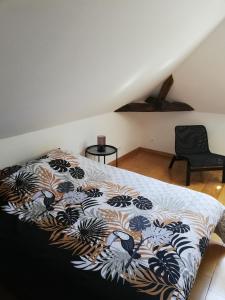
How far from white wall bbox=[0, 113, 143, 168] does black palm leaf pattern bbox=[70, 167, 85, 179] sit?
0.59m

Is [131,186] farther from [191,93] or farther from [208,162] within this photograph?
[191,93]

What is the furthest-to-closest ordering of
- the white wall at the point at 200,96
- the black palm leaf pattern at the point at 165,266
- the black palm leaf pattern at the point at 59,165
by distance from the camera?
the white wall at the point at 200,96 → the black palm leaf pattern at the point at 59,165 → the black palm leaf pattern at the point at 165,266

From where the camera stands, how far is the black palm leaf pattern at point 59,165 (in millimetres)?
2213

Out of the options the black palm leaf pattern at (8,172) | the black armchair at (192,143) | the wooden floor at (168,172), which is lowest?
the wooden floor at (168,172)

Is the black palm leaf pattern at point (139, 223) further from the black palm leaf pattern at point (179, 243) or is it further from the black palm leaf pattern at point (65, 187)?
the black palm leaf pattern at point (65, 187)

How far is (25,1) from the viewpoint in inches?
31.0

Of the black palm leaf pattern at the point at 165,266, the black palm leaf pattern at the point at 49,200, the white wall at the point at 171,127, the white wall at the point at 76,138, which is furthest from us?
Answer: the white wall at the point at 171,127

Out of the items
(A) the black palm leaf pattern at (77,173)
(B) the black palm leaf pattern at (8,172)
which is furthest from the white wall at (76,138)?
(A) the black palm leaf pattern at (77,173)

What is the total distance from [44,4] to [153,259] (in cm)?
133

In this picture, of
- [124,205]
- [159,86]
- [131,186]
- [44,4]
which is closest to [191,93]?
[159,86]

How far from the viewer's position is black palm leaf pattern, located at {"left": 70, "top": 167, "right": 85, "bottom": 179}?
2.22 meters

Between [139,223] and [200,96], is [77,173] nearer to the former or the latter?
[139,223]

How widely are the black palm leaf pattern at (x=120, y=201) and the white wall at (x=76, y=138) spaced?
1.12m

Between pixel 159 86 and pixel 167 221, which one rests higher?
pixel 159 86
